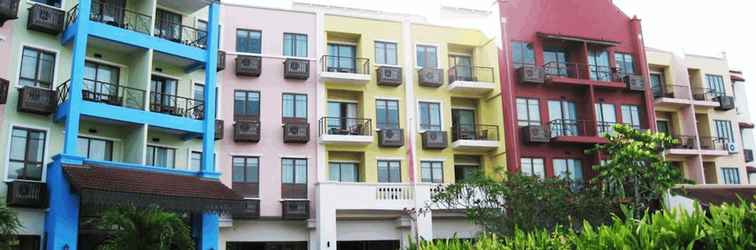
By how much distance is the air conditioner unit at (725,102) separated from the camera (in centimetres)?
3077

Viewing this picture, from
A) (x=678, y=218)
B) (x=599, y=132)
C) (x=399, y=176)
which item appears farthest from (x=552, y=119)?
(x=678, y=218)

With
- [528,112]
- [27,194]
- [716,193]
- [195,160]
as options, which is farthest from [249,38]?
[716,193]

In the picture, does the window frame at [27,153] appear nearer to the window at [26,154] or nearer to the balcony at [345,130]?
the window at [26,154]

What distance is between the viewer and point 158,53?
2075 cm

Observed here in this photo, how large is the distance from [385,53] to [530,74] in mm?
5447

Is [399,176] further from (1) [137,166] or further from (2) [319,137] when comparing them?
(1) [137,166]

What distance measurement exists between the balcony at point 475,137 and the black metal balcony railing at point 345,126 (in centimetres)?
331

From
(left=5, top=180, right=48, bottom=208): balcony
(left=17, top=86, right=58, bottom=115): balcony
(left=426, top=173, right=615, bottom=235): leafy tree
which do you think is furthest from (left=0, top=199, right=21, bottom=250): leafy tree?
(left=426, top=173, right=615, bottom=235): leafy tree

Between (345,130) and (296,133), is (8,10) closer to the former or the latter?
(296,133)

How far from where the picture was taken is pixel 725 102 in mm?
30891

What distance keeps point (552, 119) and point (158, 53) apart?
1468 centimetres

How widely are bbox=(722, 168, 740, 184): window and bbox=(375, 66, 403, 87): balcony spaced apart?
1570cm

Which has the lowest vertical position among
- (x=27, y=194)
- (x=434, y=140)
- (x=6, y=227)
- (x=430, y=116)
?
(x=6, y=227)

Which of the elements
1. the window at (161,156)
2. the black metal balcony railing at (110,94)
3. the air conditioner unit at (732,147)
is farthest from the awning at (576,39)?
the black metal balcony railing at (110,94)
